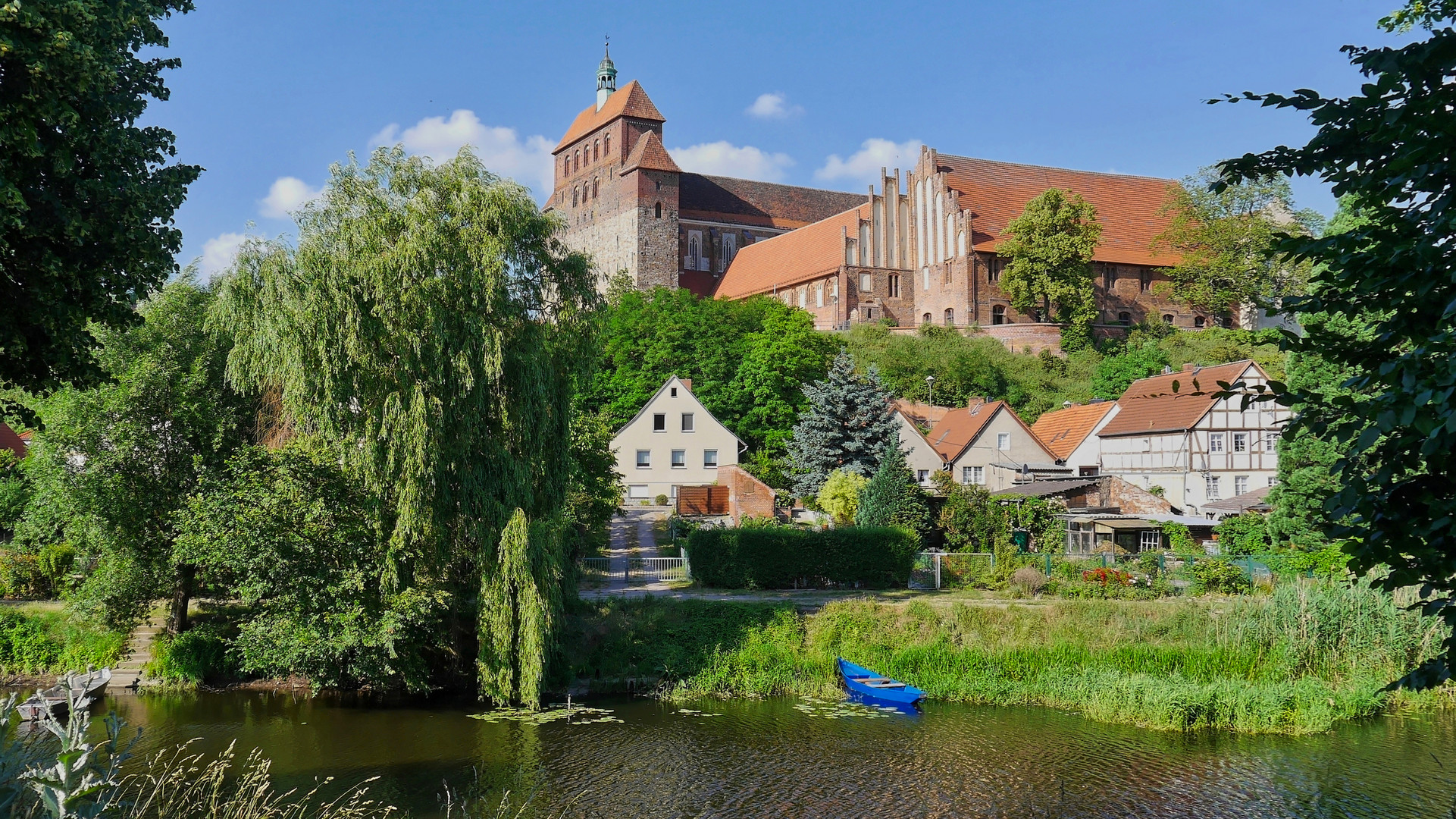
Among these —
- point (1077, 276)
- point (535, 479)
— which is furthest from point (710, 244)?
point (535, 479)

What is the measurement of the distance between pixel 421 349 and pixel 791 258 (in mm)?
57977

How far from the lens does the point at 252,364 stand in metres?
18.7

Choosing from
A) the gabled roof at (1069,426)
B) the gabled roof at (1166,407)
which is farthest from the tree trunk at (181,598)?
the gabled roof at (1069,426)

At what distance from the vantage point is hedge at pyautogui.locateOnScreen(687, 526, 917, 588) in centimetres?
2739

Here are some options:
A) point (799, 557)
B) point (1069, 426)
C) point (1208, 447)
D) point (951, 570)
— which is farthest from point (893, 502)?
point (1069, 426)

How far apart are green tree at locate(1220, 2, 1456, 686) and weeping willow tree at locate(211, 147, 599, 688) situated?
556 inches

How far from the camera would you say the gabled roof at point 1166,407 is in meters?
40.0

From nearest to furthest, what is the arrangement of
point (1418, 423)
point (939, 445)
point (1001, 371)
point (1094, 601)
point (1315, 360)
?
point (1418, 423)
point (1094, 601)
point (1315, 360)
point (939, 445)
point (1001, 371)

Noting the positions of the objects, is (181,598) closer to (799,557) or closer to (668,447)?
(799,557)

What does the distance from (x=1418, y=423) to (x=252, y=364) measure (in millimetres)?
17825

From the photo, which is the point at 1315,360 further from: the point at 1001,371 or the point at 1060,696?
the point at 1001,371

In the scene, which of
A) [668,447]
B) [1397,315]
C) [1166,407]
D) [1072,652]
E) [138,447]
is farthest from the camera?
[668,447]

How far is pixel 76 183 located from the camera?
966 centimetres

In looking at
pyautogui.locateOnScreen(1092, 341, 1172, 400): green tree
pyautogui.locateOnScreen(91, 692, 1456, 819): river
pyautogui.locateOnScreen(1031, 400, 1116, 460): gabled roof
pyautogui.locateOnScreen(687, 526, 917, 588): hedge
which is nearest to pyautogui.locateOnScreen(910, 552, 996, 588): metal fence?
pyautogui.locateOnScreen(687, 526, 917, 588): hedge
